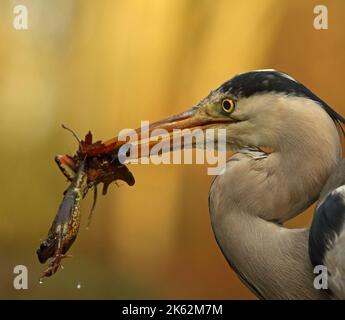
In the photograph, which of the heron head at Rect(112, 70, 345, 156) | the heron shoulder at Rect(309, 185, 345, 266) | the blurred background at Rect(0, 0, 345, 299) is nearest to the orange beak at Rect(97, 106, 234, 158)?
the heron head at Rect(112, 70, 345, 156)

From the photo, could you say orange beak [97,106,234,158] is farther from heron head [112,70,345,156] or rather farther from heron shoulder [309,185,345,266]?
heron shoulder [309,185,345,266]

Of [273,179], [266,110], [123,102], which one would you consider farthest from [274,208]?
[123,102]

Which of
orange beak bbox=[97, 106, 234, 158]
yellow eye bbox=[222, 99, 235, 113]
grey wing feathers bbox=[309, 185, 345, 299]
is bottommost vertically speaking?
grey wing feathers bbox=[309, 185, 345, 299]

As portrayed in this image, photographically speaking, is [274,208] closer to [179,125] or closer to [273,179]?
[273,179]

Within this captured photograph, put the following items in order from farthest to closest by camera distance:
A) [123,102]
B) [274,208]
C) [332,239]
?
[123,102] → [274,208] → [332,239]

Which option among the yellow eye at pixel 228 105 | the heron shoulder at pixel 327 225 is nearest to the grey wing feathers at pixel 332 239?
the heron shoulder at pixel 327 225
